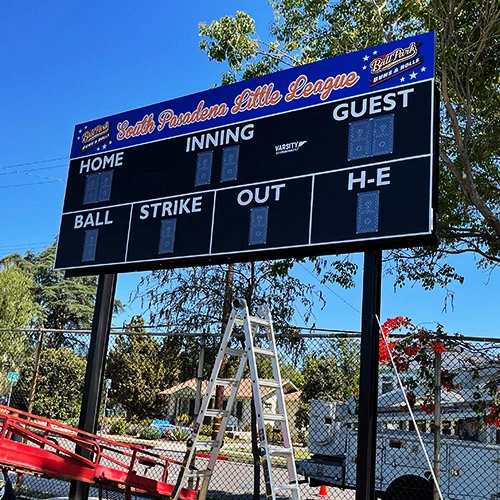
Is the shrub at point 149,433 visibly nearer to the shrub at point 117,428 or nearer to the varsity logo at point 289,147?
the shrub at point 117,428

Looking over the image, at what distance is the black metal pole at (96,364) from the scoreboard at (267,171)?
35cm

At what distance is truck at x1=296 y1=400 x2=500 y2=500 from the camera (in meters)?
8.88

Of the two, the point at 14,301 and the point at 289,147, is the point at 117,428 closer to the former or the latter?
the point at 14,301

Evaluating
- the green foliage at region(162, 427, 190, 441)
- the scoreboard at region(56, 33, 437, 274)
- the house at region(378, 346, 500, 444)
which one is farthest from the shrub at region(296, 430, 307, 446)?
the scoreboard at region(56, 33, 437, 274)

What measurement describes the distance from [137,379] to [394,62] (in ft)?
113

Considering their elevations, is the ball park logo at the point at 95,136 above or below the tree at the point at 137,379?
above

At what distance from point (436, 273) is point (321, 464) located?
540 cm

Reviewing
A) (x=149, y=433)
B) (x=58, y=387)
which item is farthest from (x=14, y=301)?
(x=149, y=433)

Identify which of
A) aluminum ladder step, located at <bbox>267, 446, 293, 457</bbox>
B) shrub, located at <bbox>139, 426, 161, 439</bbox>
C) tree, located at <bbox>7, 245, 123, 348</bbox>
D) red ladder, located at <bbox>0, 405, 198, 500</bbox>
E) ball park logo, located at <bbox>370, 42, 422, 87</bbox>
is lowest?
shrub, located at <bbox>139, 426, 161, 439</bbox>

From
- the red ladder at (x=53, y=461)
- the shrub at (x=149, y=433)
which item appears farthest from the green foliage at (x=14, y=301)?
the red ladder at (x=53, y=461)

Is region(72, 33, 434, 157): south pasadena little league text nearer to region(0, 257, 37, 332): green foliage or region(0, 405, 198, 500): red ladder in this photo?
region(0, 405, 198, 500): red ladder

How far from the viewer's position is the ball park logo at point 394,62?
22.4 ft

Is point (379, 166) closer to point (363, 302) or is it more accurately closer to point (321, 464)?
point (363, 302)

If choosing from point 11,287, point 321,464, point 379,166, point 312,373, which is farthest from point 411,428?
point 312,373
